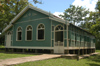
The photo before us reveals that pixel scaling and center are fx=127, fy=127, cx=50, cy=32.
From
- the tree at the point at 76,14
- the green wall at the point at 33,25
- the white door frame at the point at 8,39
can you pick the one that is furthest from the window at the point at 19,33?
the tree at the point at 76,14

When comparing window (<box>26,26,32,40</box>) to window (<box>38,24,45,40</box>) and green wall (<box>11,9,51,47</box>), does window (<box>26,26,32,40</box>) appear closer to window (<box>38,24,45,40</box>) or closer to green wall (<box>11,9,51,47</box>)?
green wall (<box>11,9,51,47</box>)

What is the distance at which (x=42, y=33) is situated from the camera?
51.1 ft

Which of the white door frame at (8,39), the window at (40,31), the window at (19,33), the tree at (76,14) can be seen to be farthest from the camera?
the tree at (76,14)

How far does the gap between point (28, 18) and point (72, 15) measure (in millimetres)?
31983

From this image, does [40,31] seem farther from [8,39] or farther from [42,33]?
[8,39]

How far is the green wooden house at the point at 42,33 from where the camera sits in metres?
13.6

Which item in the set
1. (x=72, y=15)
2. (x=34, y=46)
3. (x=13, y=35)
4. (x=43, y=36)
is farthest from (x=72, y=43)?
(x=72, y=15)

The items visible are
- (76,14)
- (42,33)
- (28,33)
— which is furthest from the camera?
(76,14)

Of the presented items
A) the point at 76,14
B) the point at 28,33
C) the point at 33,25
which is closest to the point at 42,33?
the point at 33,25

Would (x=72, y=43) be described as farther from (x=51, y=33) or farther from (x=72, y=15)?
(x=72, y=15)

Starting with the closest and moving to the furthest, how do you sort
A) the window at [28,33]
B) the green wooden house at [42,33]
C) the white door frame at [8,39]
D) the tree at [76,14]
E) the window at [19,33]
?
the green wooden house at [42,33]
the window at [28,33]
the window at [19,33]
the white door frame at [8,39]
the tree at [76,14]

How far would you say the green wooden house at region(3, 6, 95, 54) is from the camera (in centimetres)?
1363

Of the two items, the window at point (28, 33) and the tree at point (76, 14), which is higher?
the tree at point (76, 14)

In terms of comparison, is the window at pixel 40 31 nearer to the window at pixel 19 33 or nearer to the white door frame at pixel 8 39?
the window at pixel 19 33
